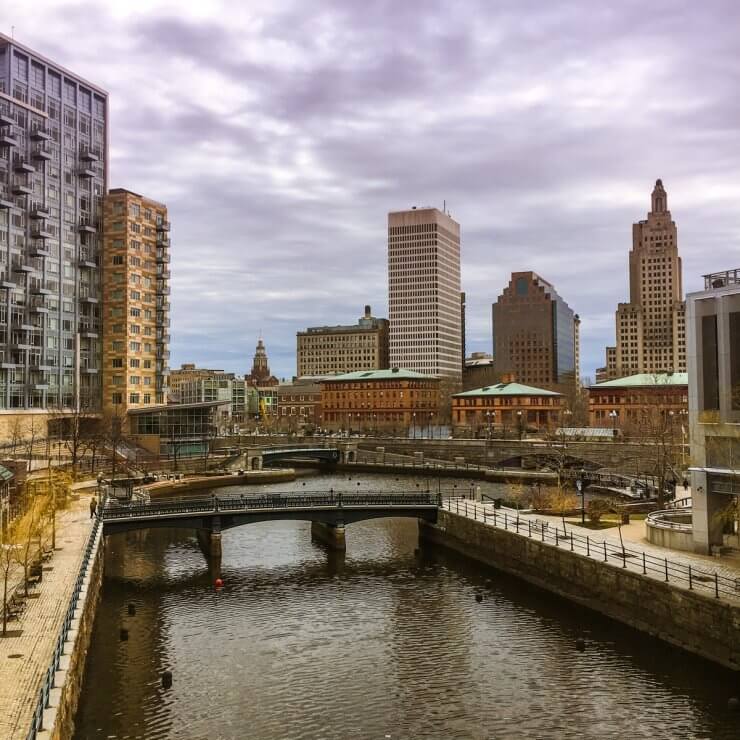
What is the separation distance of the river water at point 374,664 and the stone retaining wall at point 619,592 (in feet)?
2.69

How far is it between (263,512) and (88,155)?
A: 101783 mm

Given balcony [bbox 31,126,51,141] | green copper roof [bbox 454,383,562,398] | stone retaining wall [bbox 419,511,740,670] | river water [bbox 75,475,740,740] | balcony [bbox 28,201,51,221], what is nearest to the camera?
river water [bbox 75,475,740,740]

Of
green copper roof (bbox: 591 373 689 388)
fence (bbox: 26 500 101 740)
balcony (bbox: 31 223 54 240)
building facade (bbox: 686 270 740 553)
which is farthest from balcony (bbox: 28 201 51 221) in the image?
green copper roof (bbox: 591 373 689 388)

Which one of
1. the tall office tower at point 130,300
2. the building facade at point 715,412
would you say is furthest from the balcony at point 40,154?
the building facade at point 715,412

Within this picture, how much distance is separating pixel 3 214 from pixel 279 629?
105566 mm

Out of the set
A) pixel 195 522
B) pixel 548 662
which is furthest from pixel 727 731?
pixel 195 522

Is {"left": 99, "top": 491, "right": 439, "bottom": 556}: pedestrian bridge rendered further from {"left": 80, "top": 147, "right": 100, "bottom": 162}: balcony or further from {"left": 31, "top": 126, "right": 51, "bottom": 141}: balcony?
A: {"left": 80, "top": 147, "right": 100, "bottom": 162}: balcony

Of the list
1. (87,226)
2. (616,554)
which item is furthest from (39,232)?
(616,554)

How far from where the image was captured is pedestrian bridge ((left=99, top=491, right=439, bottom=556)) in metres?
62.3

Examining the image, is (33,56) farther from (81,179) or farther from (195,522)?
(195,522)

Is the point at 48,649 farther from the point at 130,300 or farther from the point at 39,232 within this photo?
the point at 130,300

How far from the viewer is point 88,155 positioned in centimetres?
14300

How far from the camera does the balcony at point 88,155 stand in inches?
5625

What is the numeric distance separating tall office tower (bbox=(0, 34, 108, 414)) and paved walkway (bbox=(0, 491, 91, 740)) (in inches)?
3397
